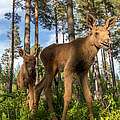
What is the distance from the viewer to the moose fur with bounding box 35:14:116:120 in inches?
140

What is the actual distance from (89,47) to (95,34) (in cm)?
36

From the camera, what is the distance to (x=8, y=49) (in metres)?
32.4

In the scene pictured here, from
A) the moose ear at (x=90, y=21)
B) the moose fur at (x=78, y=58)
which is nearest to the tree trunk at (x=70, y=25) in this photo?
the moose fur at (x=78, y=58)

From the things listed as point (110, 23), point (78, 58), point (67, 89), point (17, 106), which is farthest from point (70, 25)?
point (17, 106)

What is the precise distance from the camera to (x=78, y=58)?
3631mm

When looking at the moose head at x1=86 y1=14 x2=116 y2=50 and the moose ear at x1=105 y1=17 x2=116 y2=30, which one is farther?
the moose ear at x1=105 y1=17 x2=116 y2=30

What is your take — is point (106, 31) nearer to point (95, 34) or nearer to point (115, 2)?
point (95, 34)

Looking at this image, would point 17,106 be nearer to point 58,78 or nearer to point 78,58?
point 78,58

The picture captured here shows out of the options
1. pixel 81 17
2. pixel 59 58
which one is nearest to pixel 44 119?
pixel 59 58

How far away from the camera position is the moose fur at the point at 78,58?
355cm

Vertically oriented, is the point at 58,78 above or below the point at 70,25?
below

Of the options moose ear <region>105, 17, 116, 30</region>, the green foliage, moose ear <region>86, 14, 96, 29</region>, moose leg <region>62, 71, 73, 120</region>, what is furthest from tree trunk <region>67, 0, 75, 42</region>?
the green foliage

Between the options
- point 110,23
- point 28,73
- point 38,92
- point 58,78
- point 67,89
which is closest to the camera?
A: point 67,89

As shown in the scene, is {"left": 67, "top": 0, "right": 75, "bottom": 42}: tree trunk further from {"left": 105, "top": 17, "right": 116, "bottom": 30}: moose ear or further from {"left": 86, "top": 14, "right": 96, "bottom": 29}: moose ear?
{"left": 105, "top": 17, "right": 116, "bottom": 30}: moose ear
